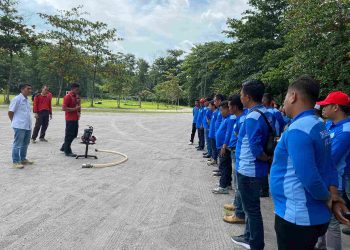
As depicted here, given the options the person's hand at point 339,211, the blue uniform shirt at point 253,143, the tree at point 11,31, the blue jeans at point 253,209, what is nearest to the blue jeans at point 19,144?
the blue uniform shirt at point 253,143

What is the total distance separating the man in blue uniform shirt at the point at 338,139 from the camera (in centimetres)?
390

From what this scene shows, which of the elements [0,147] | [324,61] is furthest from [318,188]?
[0,147]

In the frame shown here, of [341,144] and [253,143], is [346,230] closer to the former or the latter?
[341,144]

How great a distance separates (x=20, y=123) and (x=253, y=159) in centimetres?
641

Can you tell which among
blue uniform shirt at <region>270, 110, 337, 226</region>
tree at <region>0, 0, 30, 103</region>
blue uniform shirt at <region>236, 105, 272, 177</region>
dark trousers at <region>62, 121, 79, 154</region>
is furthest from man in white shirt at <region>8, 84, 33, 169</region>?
tree at <region>0, 0, 30, 103</region>

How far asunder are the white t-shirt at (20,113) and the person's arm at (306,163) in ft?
24.6

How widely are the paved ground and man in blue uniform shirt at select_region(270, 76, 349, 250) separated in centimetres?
204

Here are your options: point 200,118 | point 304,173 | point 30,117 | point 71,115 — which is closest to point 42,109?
point 71,115

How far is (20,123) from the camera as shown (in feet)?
27.5

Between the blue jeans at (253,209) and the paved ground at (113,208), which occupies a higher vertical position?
the blue jeans at (253,209)

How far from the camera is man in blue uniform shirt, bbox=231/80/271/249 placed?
387 cm

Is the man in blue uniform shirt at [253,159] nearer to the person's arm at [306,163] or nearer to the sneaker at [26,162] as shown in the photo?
the person's arm at [306,163]

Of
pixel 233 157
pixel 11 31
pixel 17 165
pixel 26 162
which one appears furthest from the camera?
pixel 11 31

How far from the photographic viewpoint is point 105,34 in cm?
4422
